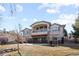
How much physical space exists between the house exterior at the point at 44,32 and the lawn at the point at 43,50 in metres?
0.08

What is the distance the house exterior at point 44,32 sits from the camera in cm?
243

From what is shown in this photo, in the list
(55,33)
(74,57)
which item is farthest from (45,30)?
(74,57)

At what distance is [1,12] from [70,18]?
0.73 m

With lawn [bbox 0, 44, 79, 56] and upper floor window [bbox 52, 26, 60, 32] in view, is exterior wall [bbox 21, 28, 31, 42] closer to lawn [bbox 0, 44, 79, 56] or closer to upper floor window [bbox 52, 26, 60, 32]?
lawn [bbox 0, 44, 79, 56]

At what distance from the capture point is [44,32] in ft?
8.01

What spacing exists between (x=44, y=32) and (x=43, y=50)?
191 millimetres

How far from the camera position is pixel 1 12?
2.42 m

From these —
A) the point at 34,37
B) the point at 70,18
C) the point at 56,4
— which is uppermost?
the point at 56,4

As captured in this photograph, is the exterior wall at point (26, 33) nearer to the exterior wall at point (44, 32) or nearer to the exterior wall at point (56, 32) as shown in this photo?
the exterior wall at point (44, 32)

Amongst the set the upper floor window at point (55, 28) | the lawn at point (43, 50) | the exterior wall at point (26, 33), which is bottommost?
the lawn at point (43, 50)

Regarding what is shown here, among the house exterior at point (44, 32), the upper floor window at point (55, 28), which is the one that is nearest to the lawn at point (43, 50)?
the house exterior at point (44, 32)

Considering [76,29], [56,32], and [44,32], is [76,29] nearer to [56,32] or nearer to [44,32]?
[56,32]

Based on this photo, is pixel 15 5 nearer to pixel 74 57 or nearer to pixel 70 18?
pixel 70 18

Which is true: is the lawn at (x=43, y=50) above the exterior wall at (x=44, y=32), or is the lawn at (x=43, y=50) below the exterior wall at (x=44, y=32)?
below
